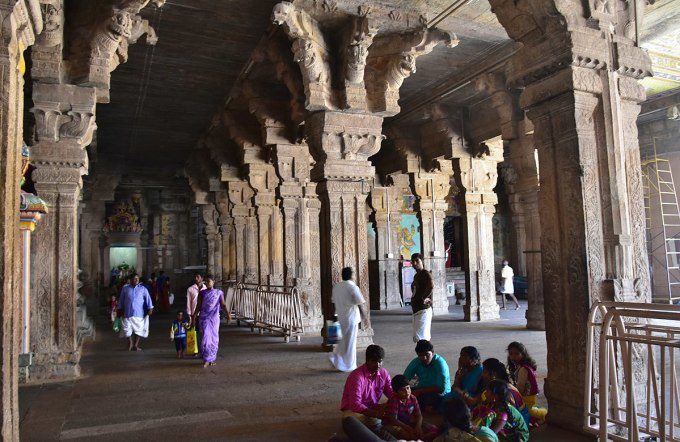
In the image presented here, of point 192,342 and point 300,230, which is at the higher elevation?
point 300,230

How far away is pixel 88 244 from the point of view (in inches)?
746

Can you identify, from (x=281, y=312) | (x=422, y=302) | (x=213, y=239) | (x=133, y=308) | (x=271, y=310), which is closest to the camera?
(x=422, y=302)

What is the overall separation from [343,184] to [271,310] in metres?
3.54

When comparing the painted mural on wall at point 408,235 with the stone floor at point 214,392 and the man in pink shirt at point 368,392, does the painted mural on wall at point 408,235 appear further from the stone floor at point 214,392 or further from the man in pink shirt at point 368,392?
the man in pink shirt at point 368,392

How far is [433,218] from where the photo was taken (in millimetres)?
15109

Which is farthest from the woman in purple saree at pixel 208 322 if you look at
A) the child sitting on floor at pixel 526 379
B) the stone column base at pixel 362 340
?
the child sitting on floor at pixel 526 379

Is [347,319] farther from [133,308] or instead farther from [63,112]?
[63,112]

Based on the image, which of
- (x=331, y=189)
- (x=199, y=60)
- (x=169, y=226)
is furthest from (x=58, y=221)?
(x=169, y=226)

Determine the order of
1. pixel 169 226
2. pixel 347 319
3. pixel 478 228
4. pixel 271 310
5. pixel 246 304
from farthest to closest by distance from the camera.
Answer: pixel 169 226 < pixel 478 228 < pixel 246 304 < pixel 271 310 < pixel 347 319

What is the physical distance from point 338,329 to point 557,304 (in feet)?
12.5

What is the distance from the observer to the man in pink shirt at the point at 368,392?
171 inches

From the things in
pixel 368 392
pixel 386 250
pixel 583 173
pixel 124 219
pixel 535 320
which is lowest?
pixel 535 320

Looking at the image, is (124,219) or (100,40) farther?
(124,219)

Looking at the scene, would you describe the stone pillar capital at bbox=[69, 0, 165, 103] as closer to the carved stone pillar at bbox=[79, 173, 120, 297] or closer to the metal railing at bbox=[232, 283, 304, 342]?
the metal railing at bbox=[232, 283, 304, 342]
